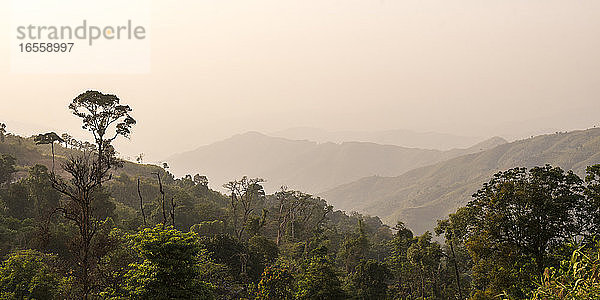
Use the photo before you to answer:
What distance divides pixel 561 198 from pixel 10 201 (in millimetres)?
53389

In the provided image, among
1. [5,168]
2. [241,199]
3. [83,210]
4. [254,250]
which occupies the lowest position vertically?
[254,250]

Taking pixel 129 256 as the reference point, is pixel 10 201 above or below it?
above

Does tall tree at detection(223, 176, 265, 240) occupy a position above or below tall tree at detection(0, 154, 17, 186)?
below

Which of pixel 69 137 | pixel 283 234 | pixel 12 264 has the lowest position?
pixel 283 234

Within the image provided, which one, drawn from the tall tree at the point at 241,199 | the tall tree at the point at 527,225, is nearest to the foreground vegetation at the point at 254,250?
the tall tree at the point at 527,225

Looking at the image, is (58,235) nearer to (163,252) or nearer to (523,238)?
(163,252)

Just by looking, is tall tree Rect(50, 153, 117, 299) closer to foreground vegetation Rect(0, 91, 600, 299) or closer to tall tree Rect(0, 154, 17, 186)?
foreground vegetation Rect(0, 91, 600, 299)

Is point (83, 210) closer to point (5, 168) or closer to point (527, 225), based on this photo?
point (527, 225)

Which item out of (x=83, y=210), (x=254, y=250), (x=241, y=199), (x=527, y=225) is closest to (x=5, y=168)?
(x=241, y=199)

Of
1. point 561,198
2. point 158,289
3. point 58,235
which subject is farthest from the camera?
point 58,235

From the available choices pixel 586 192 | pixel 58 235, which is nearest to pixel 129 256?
pixel 58 235

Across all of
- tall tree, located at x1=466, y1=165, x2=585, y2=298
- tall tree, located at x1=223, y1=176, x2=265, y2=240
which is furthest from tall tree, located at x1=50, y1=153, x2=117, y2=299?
tall tree, located at x1=223, y1=176, x2=265, y2=240

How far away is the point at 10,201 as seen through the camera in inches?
1710

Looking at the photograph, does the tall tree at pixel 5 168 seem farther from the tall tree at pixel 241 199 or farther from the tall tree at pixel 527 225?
the tall tree at pixel 527 225
